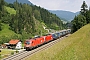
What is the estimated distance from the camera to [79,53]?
81.4ft

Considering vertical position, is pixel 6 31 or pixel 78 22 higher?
pixel 78 22

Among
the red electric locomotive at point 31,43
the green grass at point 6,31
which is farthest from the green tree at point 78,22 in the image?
the green grass at point 6,31

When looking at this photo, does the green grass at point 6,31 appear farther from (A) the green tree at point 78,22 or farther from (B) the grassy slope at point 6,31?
(A) the green tree at point 78,22

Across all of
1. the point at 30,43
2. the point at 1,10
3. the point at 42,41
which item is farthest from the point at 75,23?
the point at 1,10

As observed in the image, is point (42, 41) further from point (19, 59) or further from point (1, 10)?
point (1, 10)

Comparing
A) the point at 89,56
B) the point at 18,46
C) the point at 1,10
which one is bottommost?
the point at 18,46

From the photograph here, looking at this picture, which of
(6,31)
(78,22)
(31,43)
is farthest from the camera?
(6,31)

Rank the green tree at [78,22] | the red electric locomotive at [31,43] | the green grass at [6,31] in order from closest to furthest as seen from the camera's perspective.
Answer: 1. the red electric locomotive at [31,43]
2. the green tree at [78,22]
3. the green grass at [6,31]

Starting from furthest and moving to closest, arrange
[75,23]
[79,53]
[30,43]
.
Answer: [75,23] < [30,43] < [79,53]

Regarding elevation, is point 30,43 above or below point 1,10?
below

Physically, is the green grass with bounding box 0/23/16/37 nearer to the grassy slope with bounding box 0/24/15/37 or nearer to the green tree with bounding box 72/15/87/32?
the grassy slope with bounding box 0/24/15/37

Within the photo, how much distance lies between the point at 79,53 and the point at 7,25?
141 meters

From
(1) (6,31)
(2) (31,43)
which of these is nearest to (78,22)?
(2) (31,43)

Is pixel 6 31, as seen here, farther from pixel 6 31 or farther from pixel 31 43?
pixel 31 43
